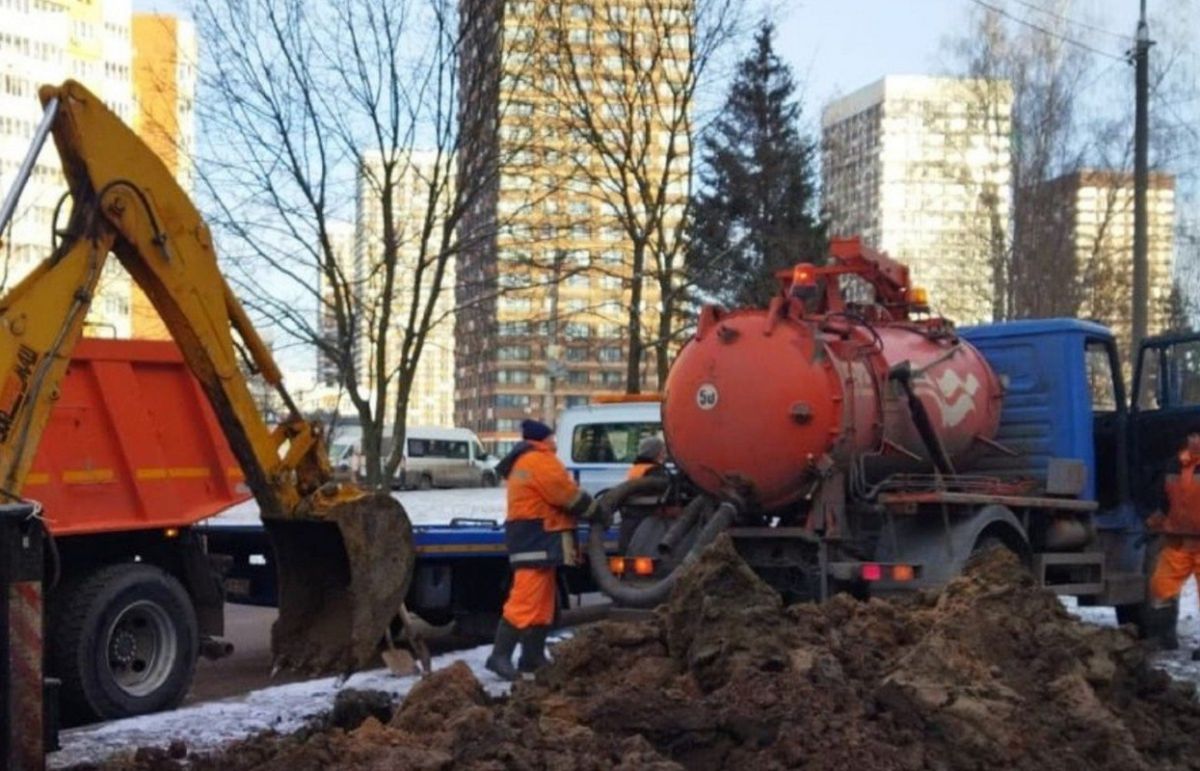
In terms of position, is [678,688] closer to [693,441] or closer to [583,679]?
[583,679]

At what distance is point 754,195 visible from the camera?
34000 millimetres

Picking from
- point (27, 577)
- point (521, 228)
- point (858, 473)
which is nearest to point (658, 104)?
point (521, 228)

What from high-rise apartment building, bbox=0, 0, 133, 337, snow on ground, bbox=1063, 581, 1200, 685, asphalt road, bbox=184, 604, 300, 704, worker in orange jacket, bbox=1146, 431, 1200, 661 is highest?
high-rise apartment building, bbox=0, 0, 133, 337

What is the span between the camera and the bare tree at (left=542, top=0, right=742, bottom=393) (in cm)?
2727

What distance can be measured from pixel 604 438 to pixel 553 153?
7.96m

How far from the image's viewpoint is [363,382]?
2720 cm

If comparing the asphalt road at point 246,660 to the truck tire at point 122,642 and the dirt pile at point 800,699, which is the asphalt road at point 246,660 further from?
the dirt pile at point 800,699

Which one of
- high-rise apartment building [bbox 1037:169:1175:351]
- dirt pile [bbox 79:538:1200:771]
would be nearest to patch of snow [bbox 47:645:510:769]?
dirt pile [bbox 79:538:1200:771]

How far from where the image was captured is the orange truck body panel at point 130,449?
9055mm

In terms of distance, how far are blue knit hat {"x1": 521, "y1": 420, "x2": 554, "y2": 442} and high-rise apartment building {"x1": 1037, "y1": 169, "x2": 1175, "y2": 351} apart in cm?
2789

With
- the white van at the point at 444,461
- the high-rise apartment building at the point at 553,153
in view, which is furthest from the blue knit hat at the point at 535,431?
the white van at the point at 444,461

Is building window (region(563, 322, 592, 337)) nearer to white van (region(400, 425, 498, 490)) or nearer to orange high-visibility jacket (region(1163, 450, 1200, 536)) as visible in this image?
white van (region(400, 425, 498, 490))

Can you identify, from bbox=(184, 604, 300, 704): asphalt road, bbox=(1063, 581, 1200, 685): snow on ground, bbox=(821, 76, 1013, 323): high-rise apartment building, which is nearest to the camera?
bbox=(184, 604, 300, 704): asphalt road

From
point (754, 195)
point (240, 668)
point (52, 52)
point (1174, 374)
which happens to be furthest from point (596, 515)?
point (52, 52)
